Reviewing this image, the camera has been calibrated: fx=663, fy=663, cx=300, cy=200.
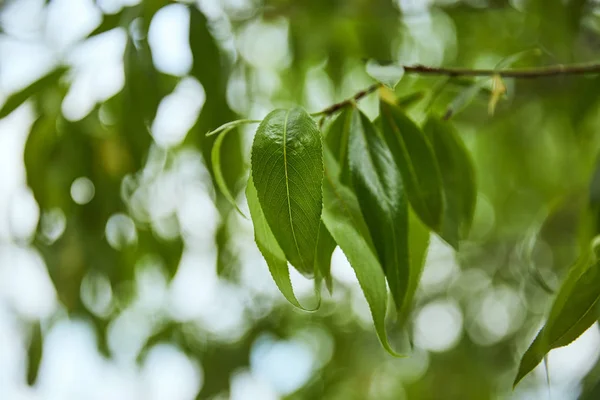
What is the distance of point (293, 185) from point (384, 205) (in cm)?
9

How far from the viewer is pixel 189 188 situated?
43.9 inches

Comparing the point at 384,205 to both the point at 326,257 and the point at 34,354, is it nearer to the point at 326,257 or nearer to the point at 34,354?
the point at 326,257

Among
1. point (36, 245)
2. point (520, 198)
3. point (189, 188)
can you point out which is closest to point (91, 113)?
point (36, 245)

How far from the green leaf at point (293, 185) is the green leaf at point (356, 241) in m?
0.04

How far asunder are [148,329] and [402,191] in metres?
1.15

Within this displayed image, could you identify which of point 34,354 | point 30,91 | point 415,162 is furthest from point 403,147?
point 34,354

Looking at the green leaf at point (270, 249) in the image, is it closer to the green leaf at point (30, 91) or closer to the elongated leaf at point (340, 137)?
the elongated leaf at point (340, 137)

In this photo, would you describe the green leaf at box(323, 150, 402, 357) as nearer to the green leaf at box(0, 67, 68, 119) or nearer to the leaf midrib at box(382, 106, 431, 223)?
the leaf midrib at box(382, 106, 431, 223)

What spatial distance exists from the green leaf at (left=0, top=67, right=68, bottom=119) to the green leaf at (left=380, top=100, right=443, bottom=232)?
0.45 meters

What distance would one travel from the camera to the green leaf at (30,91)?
76cm

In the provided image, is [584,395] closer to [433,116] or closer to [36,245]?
[433,116]

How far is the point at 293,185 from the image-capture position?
39 centimetres

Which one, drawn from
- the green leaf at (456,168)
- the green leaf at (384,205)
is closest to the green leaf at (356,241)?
the green leaf at (384,205)

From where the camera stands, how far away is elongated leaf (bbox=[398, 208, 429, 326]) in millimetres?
498
